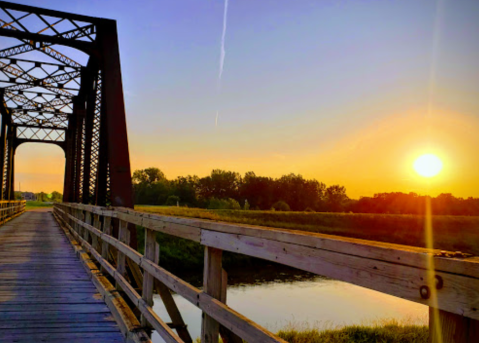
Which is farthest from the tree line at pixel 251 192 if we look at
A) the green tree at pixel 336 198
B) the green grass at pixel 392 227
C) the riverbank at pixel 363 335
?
the riverbank at pixel 363 335

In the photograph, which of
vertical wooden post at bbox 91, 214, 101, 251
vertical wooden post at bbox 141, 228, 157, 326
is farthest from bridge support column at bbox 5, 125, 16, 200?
vertical wooden post at bbox 141, 228, 157, 326

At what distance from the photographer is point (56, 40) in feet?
33.9

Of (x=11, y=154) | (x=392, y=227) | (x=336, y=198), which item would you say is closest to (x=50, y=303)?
(x=11, y=154)

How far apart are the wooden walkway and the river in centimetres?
393

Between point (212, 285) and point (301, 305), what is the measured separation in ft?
45.4

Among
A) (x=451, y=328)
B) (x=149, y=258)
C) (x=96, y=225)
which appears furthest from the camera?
(x=96, y=225)

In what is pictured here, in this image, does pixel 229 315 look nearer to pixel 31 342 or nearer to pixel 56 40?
pixel 31 342

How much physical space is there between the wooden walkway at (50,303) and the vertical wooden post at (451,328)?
11.5 ft

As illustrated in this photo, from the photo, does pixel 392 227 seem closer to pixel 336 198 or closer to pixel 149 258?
pixel 149 258

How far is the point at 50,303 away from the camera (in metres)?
5.61

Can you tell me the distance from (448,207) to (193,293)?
50.7 meters

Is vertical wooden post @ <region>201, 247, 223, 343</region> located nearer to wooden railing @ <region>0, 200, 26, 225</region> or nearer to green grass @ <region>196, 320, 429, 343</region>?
green grass @ <region>196, 320, 429, 343</region>

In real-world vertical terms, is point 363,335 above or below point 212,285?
below

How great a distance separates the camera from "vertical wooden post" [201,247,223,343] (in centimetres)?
256
